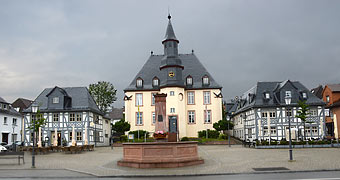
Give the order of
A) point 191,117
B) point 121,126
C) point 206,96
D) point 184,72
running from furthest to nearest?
point 184,72, point 206,96, point 191,117, point 121,126

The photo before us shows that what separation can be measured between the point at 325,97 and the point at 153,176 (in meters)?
44.7

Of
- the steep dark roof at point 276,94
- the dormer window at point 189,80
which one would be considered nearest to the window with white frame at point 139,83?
the dormer window at point 189,80

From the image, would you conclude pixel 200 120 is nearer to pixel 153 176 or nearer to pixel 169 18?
pixel 169 18

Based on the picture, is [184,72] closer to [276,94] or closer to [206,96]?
[206,96]

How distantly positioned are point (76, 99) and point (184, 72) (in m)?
16.0

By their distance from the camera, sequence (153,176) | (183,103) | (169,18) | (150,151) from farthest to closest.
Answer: (169,18) → (183,103) → (150,151) → (153,176)

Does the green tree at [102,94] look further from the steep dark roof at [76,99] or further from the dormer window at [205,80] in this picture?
the dormer window at [205,80]

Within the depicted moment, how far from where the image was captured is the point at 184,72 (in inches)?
1918

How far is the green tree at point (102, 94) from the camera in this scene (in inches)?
2441

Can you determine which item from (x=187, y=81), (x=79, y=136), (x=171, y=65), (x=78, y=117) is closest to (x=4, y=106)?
(x=78, y=117)

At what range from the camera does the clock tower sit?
4375cm

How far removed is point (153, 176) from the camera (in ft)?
42.8

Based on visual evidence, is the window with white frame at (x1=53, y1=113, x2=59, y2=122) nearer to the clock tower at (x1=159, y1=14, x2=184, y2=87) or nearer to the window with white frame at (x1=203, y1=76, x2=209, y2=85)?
the clock tower at (x1=159, y1=14, x2=184, y2=87)

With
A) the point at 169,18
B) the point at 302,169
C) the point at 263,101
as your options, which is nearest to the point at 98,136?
the point at 169,18
